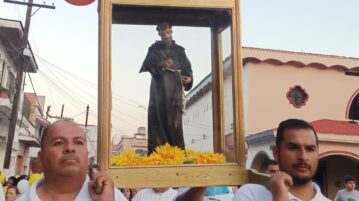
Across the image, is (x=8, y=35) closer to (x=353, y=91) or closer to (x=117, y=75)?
(x=353, y=91)

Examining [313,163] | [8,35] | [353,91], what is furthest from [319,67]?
[313,163]

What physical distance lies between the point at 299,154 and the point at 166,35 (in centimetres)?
132

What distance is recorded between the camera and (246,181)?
2.67 meters

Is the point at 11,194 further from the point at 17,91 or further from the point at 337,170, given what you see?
the point at 337,170

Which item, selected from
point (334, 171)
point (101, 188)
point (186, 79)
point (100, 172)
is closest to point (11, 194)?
point (186, 79)

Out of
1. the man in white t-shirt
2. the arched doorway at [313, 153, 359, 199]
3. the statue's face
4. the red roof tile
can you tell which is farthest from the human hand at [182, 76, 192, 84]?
the arched doorway at [313, 153, 359, 199]

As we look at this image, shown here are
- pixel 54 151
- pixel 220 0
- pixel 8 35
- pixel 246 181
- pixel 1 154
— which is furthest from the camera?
pixel 1 154

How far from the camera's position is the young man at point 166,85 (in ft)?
9.40

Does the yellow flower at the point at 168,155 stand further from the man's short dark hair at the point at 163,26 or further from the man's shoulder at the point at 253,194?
the man's short dark hair at the point at 163,26

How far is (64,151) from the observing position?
1951mm

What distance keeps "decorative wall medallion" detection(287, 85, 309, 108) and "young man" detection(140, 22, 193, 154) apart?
11.5 meters

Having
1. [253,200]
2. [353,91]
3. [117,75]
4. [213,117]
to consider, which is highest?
[353,91]

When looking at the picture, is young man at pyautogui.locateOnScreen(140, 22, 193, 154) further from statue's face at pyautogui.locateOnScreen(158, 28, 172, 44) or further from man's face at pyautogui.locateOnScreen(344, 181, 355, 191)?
man's face at pyautogui.locateOnScreen(344, 181, 355, 191)

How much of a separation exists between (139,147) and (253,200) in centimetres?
99
